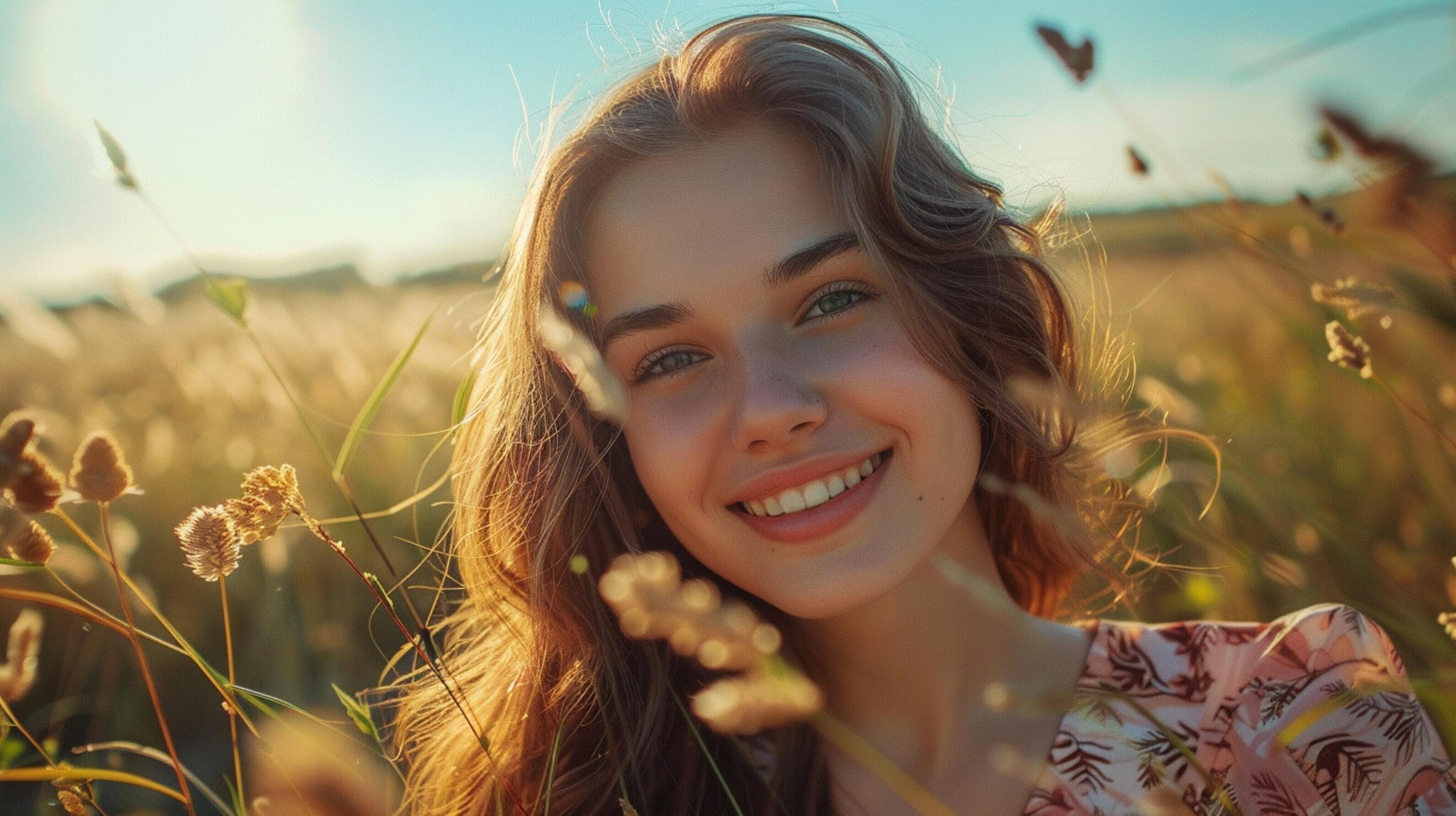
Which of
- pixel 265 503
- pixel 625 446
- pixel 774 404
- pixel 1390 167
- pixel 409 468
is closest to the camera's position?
pixel 1390 167

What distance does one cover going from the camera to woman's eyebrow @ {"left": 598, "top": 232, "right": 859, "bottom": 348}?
167cm

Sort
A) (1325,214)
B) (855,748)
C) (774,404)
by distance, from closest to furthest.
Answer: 1. (1325,214)
2. (774,404)
3. (855,748)

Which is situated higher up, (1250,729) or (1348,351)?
(1348,351)

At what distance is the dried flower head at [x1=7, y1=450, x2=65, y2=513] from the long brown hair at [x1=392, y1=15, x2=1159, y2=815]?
1061 mm

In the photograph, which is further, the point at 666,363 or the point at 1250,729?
the point at 666,363

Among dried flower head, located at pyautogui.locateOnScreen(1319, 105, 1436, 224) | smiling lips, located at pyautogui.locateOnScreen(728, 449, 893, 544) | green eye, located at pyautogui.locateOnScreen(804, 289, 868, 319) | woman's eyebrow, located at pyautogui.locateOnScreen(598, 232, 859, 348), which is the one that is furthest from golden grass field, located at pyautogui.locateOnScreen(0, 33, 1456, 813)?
green eye, located at pyautogui.locateOnScreen(804, 289, 868, 319)

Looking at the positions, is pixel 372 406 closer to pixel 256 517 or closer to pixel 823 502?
pixel 256 517

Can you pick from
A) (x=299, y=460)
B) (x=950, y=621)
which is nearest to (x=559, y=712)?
(x=950, y=621)

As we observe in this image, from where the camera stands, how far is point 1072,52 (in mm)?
910

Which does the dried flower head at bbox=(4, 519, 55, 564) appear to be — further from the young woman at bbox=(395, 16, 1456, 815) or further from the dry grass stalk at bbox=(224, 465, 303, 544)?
the young woman at bbox=(395, 16, 1456, 815)

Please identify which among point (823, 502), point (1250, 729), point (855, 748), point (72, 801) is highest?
point (72, 801)

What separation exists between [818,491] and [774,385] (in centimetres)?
18

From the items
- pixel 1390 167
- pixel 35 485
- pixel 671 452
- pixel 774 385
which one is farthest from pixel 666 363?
pixel 1390 167

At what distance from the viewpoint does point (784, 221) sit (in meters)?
1.72
